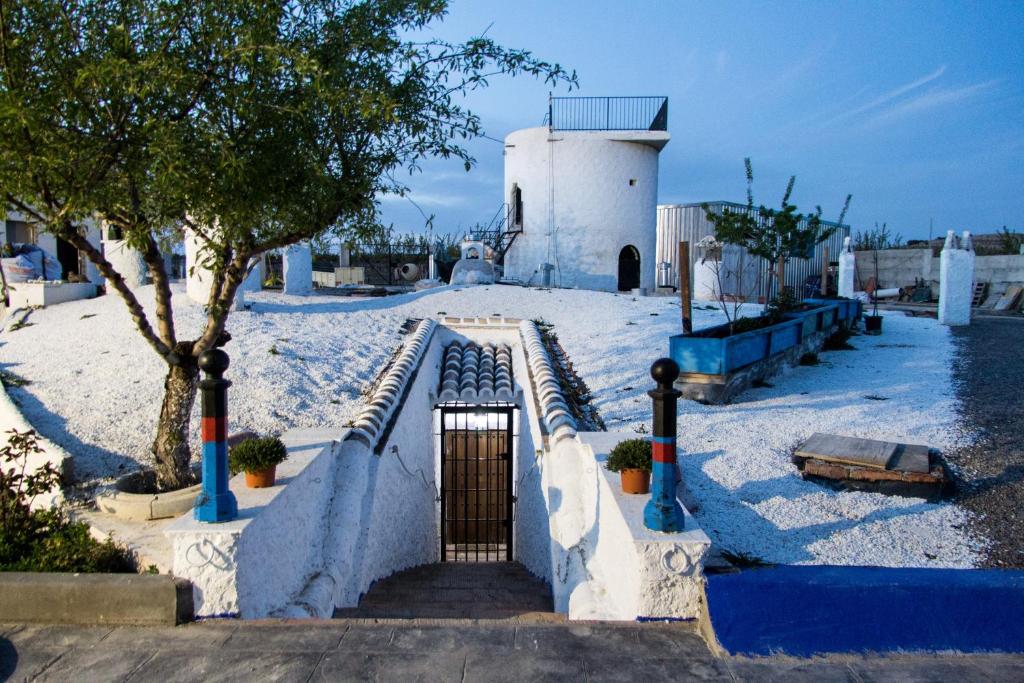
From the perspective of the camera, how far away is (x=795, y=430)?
25.1 ft

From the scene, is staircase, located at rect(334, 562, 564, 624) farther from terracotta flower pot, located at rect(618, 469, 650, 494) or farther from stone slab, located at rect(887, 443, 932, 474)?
stone slab, located at rect(887, 443, 932, 474)

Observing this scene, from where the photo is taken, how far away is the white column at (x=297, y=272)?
48.9ft

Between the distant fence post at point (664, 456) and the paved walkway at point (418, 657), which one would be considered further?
the distant fence post at point (664, 456)

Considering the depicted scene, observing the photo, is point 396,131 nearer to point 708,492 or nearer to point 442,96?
point 442,96

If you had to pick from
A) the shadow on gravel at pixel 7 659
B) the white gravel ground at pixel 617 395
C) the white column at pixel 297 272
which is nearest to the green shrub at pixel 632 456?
the white gravel ground at pixel 617 395

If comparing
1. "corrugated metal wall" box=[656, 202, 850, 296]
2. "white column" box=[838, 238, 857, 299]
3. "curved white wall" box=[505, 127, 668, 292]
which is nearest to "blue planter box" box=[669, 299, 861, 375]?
"white column" box=[838, 238, 857, 299]

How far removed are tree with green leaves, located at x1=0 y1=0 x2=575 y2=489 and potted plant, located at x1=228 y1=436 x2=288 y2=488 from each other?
3.00ft

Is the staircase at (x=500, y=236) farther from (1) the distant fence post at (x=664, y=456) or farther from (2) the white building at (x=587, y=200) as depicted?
(1) the distant fence post at (x=664, y=456)

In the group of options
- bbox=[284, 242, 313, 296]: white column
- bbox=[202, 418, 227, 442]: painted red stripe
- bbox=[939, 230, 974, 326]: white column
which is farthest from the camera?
bbox=[939, 230, 974, 326]: white column

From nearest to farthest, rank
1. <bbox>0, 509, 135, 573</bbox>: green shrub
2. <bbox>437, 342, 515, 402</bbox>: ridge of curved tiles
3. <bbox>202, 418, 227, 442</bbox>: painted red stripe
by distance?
<bbox>202, 418, 227, 442</bbox>: painted red stripe < <bbox>0, 509, 135, 573</bbox>: green shrub < <bbox>437, 342, 515, 402</bbox>: ridge of curved tiles

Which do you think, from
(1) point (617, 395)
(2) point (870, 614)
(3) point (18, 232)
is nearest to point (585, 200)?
(1) point (617, 395)

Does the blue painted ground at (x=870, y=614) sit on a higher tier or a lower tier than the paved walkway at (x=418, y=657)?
higher

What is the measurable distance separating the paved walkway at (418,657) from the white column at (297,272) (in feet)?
39.8

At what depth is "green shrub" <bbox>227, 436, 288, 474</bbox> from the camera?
13.8ft
